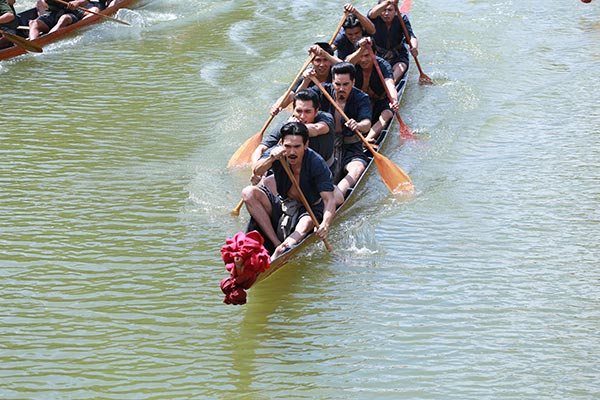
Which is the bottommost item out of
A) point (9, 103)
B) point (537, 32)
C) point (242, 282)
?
point (537, 32)

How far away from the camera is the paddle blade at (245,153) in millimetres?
9523

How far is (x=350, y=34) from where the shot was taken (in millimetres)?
10898

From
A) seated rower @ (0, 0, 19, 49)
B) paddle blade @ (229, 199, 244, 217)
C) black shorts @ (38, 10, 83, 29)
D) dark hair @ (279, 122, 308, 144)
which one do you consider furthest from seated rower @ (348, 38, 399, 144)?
black shorts @ (38, 10, 83, 29)

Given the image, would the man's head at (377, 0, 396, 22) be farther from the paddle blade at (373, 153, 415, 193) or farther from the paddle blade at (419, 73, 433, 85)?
the paddle blade at (373, 153, 415, 193)

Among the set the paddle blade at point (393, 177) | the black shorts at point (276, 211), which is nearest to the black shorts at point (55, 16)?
the paddle blade at point (393, 177)

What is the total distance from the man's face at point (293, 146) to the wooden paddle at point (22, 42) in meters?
7.12

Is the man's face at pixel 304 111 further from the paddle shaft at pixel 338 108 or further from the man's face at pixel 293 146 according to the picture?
the man's face at pixel 293 146

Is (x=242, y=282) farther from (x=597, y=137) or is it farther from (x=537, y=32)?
(x=537, y=32)

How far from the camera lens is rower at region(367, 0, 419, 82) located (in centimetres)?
1166

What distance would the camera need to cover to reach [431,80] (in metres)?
12.3

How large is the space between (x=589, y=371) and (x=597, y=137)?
15.6 ft

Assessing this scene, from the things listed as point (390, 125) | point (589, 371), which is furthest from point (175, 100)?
point (589, 371)

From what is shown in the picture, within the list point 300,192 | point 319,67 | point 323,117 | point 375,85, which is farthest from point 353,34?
point 300,192

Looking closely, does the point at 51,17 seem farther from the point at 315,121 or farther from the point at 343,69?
the point at 315,121
